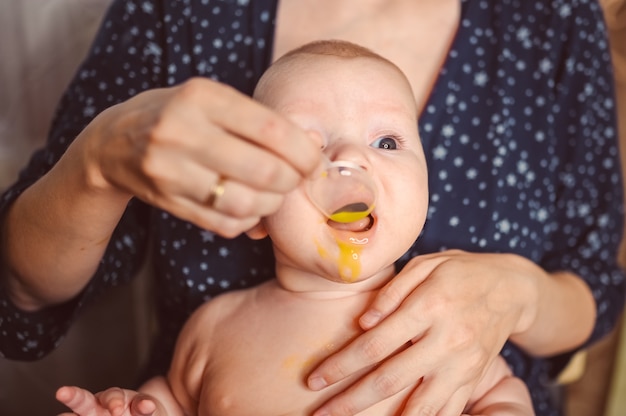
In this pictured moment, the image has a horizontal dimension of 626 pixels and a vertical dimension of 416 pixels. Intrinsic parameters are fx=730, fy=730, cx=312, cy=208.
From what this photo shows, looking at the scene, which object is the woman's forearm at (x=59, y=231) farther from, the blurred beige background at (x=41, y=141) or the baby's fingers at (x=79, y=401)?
the blurred beige background at (x=41, y=141)

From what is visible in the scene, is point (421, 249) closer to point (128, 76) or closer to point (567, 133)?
point (567, 133)

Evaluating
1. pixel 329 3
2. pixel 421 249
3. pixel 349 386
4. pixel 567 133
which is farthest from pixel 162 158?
pixel 567 133

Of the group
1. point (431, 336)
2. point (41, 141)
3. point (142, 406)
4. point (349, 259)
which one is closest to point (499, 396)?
point (431, 336)

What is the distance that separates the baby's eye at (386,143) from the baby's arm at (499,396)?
32cm

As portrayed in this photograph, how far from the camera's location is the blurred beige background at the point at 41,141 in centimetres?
130

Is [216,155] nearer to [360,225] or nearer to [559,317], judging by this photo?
[360,225]

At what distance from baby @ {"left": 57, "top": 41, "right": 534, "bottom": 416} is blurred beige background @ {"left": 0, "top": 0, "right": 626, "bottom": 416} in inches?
22.1

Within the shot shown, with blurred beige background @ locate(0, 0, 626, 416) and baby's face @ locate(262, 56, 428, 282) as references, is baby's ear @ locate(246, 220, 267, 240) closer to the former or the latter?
baby's face @ locate(262, 56, 428, 282)

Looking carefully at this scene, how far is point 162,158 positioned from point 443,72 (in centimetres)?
55

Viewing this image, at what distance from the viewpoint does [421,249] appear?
3.10 ft

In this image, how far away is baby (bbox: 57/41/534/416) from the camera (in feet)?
2.49

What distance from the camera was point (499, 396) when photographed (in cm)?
90

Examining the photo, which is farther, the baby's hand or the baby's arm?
the baby's arm

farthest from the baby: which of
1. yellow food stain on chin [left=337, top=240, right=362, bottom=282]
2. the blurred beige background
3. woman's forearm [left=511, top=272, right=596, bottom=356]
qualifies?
the blurred beige background
